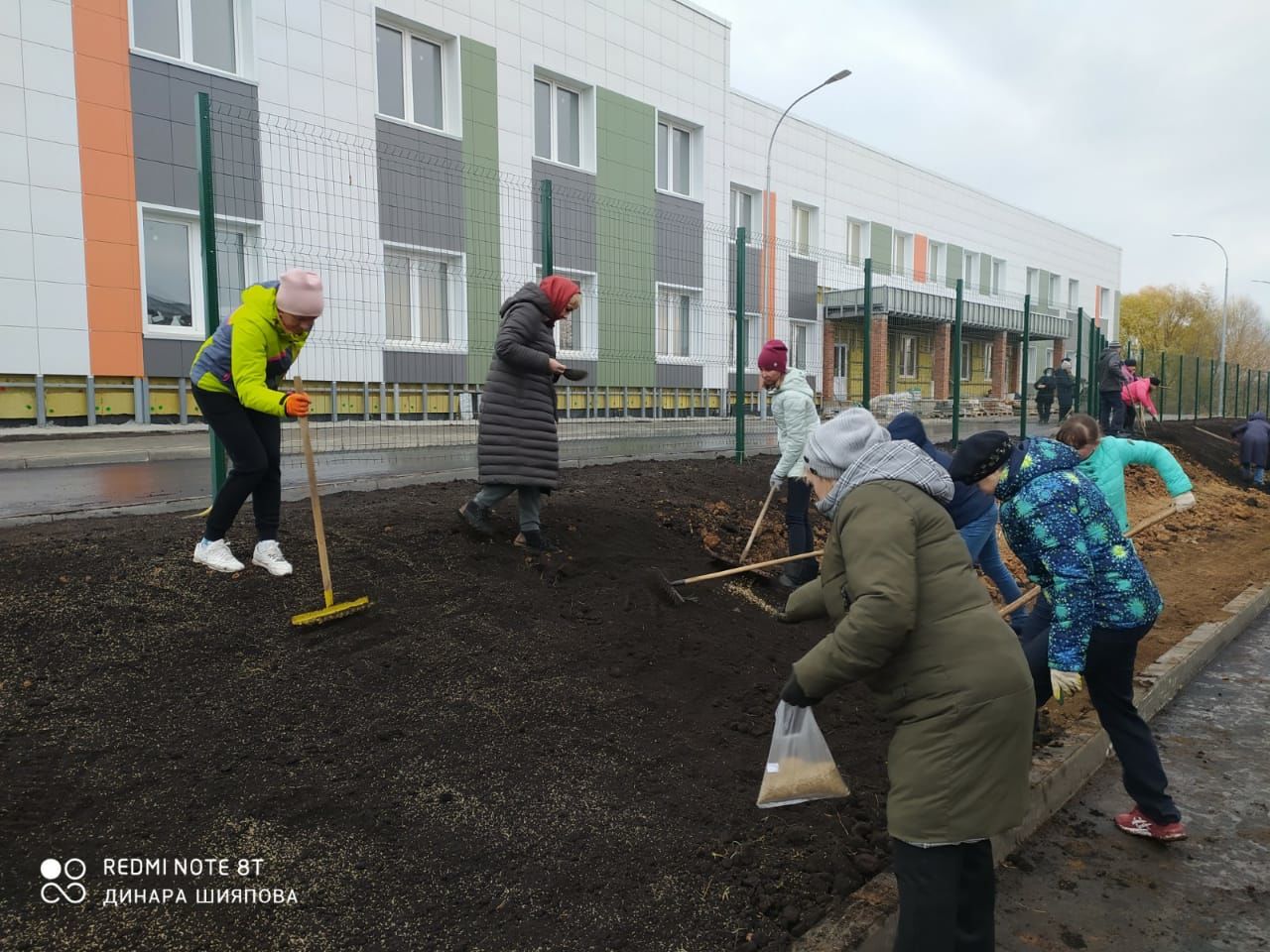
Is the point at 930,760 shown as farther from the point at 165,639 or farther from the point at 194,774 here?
the point at 165,639

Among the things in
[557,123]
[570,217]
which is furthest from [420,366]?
[557,123]

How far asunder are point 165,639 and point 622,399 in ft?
23.7

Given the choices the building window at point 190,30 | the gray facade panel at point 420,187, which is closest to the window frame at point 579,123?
the gray facade panel at point 420,187

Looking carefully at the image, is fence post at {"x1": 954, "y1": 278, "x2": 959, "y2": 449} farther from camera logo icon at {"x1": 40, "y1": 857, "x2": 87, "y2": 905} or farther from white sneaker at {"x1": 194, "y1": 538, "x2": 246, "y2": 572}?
camera logo icon at {"x1": 40, "y1": 857, "x2": 87, "y2": 905}

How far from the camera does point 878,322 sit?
20312 millimetres

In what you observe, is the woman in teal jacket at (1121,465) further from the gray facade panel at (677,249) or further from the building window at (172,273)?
the building window at (172,273)

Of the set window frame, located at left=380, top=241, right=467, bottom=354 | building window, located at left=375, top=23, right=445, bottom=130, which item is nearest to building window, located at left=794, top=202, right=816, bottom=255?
building window, located at left=375, top=23, right=445, bottom=130

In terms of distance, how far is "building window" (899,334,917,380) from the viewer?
23.5 metres

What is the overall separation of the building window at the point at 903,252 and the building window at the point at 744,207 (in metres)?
7.38

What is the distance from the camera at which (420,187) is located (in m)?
13.2

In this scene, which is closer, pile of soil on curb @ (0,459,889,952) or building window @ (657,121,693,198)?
pile of soil on curb @ (0,459,889,952)

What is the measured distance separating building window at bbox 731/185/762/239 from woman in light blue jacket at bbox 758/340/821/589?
16942 millimetres

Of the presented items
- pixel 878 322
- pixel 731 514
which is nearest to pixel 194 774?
pixel 731 514

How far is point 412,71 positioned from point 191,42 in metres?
3.67
